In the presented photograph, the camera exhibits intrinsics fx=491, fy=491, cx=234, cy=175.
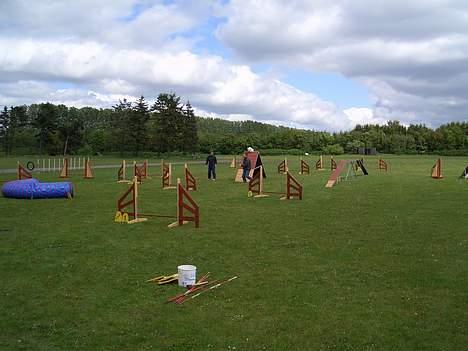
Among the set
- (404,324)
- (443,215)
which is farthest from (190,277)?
(443,215)

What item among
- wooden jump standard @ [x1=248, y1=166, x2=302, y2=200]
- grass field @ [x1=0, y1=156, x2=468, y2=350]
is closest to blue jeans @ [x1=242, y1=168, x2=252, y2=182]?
wooden jump standard @ [x1=248, y1=166, x2=302, y2=200]

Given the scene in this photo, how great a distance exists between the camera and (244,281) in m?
7.88

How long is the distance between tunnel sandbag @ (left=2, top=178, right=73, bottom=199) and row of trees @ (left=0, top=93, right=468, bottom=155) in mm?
52405

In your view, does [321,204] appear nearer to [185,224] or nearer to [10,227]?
[185,224]

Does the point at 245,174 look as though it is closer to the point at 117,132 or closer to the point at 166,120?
the point at 166,120

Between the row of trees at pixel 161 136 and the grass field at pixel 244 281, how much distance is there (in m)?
58.1

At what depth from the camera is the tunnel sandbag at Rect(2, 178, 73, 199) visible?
18828 mm

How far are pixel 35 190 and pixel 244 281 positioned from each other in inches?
537

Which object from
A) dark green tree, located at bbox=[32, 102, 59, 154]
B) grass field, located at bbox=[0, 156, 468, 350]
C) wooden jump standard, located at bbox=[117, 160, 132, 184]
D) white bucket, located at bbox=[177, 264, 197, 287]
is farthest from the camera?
dark green tree, located at bbox=[32, 102, 59, 154]

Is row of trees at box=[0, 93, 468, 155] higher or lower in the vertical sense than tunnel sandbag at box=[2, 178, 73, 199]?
higher

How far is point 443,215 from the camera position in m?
15.0

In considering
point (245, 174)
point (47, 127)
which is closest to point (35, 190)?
point (245, 174)

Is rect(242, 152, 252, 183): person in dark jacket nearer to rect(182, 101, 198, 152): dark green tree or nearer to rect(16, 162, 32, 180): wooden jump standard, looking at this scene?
rect(16, 162, 32, 180): wooden jump standard

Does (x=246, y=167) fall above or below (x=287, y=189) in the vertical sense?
above
